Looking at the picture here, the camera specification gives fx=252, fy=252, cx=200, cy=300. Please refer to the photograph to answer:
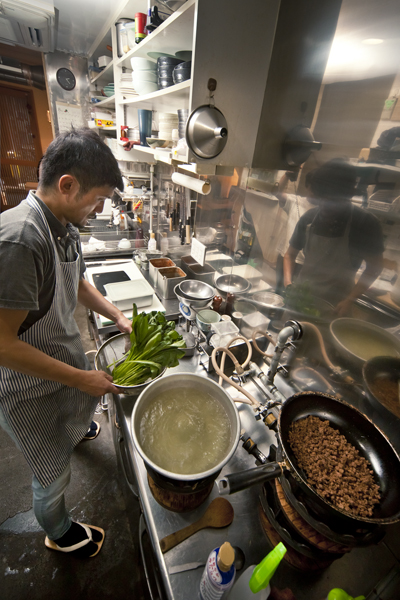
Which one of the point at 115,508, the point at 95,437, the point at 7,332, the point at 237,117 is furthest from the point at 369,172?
the point at 95,437

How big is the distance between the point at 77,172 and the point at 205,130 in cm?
57

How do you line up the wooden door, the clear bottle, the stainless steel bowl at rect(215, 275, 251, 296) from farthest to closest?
the wooden door < the clear bottle < the stainless steel bowl at rect(215, 275, 251, 296)

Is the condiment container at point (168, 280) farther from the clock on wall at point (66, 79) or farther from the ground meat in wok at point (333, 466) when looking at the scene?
the clock on wall at point (66, 79)

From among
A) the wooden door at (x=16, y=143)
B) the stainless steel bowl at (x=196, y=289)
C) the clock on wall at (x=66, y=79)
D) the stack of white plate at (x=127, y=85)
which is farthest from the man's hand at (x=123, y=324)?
the wooden door at (x=16, y=143)

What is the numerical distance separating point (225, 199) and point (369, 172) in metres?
0.97

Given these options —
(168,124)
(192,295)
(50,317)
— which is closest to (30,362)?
(50,317)

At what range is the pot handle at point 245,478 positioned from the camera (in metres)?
0.70

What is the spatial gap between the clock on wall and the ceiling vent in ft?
1.76

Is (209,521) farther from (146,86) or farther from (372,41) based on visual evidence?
(146,86)

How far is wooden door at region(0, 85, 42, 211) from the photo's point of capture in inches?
214

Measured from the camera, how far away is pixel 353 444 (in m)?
0.94

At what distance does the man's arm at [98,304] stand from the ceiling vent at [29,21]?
2.47 meters

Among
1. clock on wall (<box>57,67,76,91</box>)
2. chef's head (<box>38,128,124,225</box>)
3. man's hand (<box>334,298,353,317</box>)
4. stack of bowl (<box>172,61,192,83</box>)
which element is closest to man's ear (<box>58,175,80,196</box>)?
chef's head (<box>38,128,124,225</box>)

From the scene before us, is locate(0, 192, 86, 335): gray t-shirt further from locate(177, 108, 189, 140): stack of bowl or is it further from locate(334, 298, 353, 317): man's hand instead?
locate(334, 298, 353, 317): man's hand
